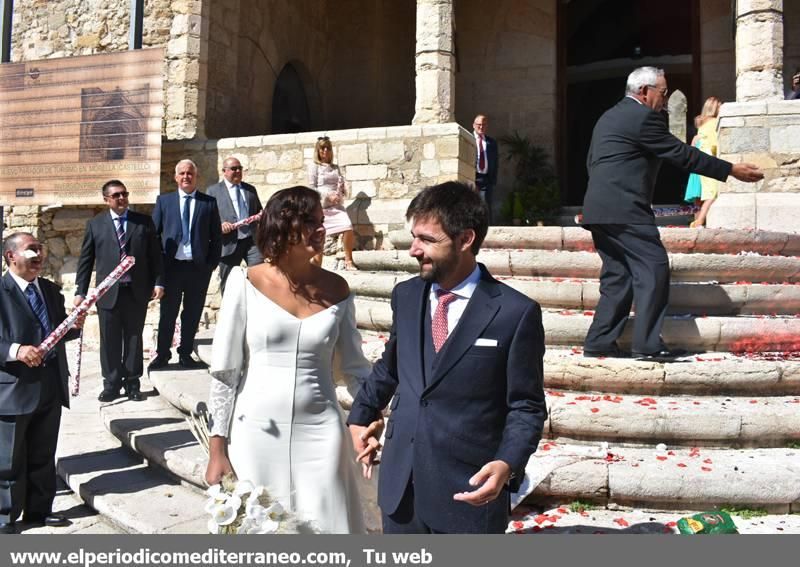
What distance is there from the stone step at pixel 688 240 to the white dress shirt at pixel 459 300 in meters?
4.11

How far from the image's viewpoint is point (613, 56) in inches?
647

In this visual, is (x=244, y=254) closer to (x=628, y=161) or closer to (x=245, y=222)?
(x=245, y=222)

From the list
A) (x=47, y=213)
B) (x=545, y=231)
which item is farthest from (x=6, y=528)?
(x=47, y=213)

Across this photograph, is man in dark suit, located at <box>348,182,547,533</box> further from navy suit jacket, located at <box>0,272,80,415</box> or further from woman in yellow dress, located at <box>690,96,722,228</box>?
woman in yellow dress, located at <box>690,96,722,228</box>

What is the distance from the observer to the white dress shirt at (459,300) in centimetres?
209

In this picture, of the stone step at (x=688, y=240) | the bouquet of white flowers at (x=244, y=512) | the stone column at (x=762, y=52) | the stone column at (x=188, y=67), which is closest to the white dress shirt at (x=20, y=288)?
the bouquet of white flowers at (x=244, y=512)

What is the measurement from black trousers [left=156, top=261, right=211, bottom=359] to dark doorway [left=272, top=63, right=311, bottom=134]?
608 centimetres

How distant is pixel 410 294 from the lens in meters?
2.20

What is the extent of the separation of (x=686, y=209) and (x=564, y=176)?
264 centimetres

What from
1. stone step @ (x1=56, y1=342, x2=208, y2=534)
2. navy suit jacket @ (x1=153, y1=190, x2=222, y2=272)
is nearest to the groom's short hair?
stone step @ (x1=56, y1=342, x2=208, y2=534)

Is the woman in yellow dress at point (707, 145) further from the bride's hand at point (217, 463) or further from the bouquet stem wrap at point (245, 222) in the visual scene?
the bride's hand at point (217, 463)

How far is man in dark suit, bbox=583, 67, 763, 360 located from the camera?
403cm

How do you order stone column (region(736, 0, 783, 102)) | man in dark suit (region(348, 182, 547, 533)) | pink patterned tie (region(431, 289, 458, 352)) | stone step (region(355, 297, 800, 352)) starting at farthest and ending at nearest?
stone column (region(736, 0, 783, 102))
stone step (region(355, 297, 800, 352))
pink patterned tie (region(431, 289, 458, 352))
man in dark suit (region(348, 182, 547, 533))

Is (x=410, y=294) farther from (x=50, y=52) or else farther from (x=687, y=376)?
(x=50, y=52)
